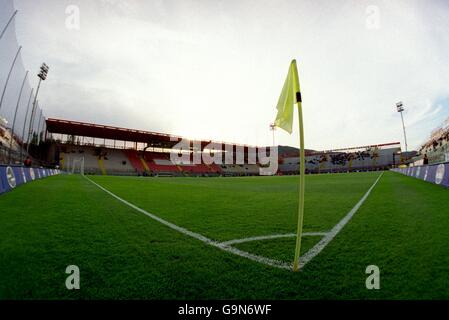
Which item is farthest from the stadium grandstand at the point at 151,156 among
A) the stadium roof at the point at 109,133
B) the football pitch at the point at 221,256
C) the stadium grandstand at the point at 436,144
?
the football pitch at the point at 221,256


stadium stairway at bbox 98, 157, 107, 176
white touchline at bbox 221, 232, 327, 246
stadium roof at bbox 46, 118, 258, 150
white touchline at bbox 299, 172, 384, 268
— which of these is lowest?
white touchline at bbox 221, 232, 327, 246

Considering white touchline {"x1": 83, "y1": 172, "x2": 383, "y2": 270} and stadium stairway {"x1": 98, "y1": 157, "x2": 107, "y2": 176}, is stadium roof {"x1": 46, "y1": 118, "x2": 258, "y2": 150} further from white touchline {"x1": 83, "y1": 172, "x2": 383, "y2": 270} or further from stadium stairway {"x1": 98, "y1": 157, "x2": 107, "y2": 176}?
white touchline {"x1": 83, "y1": 172, "x2": 383, "y2": 270}

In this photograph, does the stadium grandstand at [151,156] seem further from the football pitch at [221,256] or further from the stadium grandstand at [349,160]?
the football pitch at [221,256]

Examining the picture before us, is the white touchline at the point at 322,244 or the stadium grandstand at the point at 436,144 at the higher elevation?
the stadium grandstand at the point at 436,144

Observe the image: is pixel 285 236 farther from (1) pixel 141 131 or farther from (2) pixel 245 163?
(2) pixel 245 163

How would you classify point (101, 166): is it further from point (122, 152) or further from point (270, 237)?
point (270, 237)

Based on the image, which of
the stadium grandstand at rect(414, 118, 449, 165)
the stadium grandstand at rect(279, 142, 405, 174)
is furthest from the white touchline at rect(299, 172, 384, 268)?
the stadium grandstand at rect(279, 142, 405, 174)

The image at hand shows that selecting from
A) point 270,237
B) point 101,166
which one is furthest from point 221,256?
point 101,166

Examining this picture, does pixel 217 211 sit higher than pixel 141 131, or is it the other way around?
pixel 141 131

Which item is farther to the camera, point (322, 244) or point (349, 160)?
point (349, 160)

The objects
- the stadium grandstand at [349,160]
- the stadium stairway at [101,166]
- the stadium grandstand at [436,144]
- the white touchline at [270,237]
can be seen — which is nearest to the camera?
the white touchline at [270,237]

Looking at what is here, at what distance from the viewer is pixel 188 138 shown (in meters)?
54.7

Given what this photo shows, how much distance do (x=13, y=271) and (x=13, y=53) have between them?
21.3 metres
